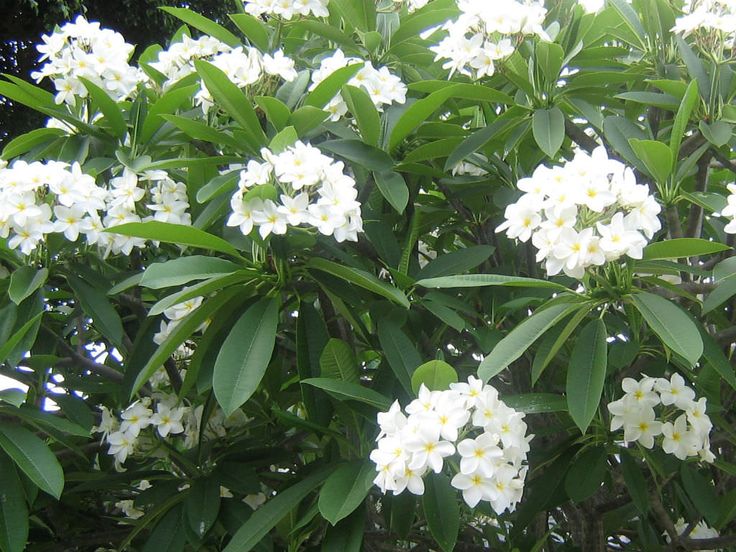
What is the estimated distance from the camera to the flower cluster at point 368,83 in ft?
4.89

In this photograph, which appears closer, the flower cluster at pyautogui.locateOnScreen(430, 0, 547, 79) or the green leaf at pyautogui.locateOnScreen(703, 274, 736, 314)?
the green leaf at pyautogui.locateOnScreen(703, 274, 736, 314)

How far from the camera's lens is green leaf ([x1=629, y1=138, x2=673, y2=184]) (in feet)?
4.03

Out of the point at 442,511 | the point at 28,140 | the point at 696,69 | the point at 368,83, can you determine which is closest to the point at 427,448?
the point at 442,511

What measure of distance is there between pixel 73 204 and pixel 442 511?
0.74 metres

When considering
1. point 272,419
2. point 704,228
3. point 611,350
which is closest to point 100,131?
point 272,419

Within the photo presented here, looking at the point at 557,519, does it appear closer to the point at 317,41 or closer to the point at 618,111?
the point at 618,111

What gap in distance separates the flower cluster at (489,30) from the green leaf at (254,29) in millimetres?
389

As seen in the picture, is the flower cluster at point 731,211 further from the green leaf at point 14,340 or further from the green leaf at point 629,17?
the green leaf at point 14,340

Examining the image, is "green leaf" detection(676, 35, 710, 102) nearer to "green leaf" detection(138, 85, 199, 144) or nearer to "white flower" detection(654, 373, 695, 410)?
"white flower" detection(654, 373, 695, 410)

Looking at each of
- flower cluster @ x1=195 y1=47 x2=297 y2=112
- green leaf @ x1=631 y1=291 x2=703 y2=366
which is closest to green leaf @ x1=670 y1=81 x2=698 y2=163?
green leaf @ x1=631 y1=291 x2=703 y2=366

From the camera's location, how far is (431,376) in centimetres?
116

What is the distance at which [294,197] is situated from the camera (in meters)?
1.25

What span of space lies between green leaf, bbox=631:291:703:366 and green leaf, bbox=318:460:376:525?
0.42 meters

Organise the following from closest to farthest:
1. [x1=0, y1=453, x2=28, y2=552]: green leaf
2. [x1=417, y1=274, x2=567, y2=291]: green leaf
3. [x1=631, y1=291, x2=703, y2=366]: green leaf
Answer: [x1=631, y1=291, x2=703, y2=366]: green leaf
[x1=417, y1=274, x2=567, y2=291]: green leaf
[x1=0, y1=453, x2=28, y2=552]: green leaf
